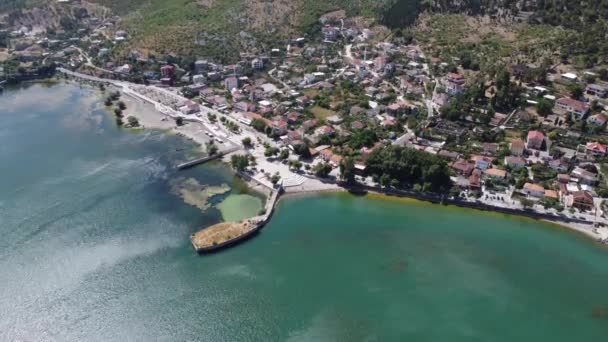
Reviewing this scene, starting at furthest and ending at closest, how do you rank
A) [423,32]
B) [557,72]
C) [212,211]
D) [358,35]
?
[358,35] < [423,32] < [557,72] < [212,211]

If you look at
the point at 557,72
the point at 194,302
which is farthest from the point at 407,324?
the point at 557,72

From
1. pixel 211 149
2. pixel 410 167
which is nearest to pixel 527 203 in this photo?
pixel 410 167

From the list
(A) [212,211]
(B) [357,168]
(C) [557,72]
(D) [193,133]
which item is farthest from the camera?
(C) [557,72]

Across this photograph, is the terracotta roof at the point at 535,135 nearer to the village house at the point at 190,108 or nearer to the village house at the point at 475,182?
the village house at the point at 475,182

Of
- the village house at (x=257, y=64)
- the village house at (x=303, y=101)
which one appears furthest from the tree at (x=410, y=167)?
the village house at (x=257, y=64)

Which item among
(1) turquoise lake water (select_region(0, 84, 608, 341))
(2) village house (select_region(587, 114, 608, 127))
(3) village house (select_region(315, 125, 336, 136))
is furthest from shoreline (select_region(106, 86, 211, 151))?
(2) village house (select_region(587, 114, 608, 127))

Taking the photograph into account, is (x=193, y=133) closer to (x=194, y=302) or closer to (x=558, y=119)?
(x=194, y=302)

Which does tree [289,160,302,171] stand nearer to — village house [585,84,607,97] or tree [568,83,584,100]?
tree [568,83,584,100]
